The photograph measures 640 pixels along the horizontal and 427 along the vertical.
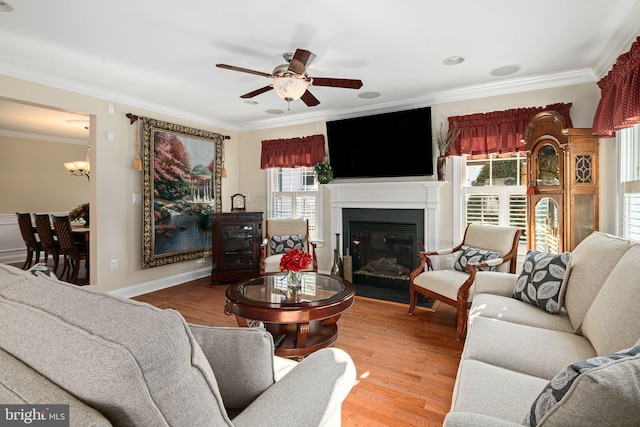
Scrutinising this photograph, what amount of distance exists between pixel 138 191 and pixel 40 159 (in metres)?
4.08

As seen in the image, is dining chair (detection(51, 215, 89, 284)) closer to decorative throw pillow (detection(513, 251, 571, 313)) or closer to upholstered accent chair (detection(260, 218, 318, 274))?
upholstered accent chair (detection(260, 218, 318, 274))

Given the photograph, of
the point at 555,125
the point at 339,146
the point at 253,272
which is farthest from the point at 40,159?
the point at 555,125

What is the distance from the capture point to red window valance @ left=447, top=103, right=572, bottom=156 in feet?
11.5

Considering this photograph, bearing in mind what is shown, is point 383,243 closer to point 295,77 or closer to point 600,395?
point 295,77

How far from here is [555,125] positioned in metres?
3.15

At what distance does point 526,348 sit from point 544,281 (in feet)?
2.55

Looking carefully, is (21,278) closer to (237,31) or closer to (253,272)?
(237,31)

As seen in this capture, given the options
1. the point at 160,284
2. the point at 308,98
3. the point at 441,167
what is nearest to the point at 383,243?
the point at 441,167

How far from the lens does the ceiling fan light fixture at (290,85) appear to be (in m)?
2.56

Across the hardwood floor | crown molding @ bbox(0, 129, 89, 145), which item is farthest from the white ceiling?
crown molding @ bbox(0, 129, 89, 145)

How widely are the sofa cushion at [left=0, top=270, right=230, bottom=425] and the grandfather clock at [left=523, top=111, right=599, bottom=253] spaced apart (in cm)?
344

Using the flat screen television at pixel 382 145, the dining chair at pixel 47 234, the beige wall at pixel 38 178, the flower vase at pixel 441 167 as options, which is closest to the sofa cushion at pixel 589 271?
the flower vase at pixel 441 167

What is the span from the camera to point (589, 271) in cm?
195

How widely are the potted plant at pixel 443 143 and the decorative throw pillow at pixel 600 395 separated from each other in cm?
333
